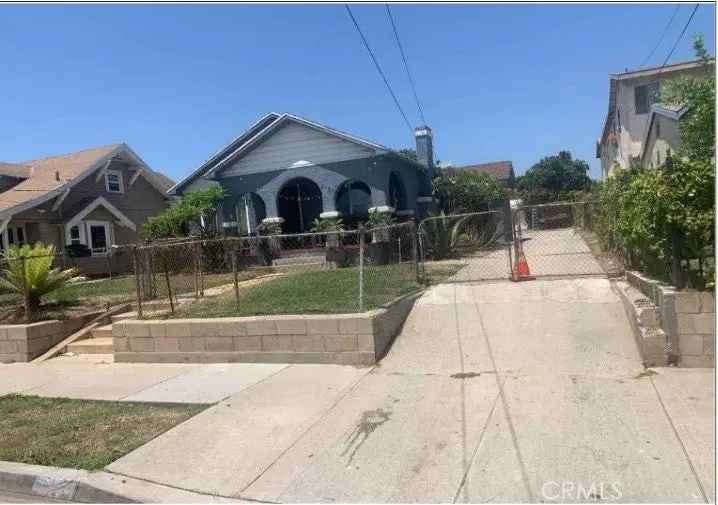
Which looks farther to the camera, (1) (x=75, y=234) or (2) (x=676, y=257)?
(1) (x=75, y=234)

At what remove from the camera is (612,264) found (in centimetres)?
990

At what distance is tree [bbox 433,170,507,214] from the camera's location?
68.2 feet

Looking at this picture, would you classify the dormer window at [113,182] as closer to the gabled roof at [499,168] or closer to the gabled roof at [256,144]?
the gabled roof at [256,144]

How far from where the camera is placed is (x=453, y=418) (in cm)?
495

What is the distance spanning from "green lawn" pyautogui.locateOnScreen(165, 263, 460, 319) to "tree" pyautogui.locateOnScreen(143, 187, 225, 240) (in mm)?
7137

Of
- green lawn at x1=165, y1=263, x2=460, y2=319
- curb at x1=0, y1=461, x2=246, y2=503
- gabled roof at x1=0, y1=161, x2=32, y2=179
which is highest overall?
gabled roof at x1=0, y1=161, x2=32, y2=179

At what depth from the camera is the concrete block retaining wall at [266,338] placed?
7086 millimetres

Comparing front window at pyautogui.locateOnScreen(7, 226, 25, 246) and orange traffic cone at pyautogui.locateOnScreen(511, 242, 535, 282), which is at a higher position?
front window at pyautogui.locateOnScreen(7, 226, 25, 246)

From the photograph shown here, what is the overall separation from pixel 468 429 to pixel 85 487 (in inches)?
112

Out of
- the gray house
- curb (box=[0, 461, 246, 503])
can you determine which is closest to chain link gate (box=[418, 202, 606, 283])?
the gray house

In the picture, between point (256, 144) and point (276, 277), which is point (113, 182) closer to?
point (256, 144)

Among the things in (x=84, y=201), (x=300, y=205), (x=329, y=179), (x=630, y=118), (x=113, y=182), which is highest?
(x=630, y=118)

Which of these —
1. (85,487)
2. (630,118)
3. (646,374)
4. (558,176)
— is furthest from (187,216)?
(558,176)

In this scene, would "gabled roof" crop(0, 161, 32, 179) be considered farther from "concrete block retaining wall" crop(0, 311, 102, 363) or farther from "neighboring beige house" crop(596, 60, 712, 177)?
"neighboring beige house" crop(596, 60, 712, 177)
